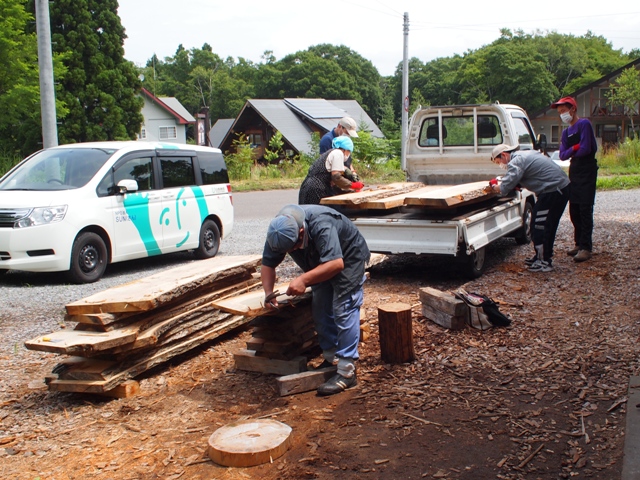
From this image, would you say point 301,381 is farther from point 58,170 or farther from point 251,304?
point 58,170

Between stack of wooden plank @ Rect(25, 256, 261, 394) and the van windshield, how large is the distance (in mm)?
3839

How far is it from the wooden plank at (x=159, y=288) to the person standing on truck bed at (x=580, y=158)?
14.8 feet

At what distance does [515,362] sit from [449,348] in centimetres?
58

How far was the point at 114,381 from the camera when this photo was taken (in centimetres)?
488

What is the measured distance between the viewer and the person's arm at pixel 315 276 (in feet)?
15.3

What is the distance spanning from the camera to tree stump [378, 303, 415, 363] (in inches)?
208

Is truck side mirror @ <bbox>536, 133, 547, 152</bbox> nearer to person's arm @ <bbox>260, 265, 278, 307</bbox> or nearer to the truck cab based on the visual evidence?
the truck cab

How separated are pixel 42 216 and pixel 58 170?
1.08 meters

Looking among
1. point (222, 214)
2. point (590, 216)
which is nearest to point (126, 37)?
point (222, 214)

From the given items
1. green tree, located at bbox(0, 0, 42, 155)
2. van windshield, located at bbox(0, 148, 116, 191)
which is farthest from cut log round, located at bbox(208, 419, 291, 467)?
green tree, located at bbox(0, 0, 42, 155)

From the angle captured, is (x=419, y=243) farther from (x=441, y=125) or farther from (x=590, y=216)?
(x=441, y=125)

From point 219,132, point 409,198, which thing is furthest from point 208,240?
point 219,132

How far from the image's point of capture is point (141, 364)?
515 centimetres

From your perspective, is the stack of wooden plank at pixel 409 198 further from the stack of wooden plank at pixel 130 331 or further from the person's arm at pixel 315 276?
the person's arm at pixel 315 276
